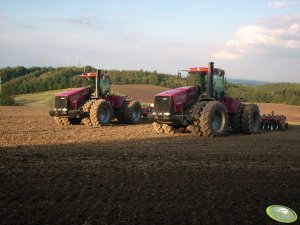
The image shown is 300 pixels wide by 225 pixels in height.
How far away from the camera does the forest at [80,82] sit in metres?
54.0

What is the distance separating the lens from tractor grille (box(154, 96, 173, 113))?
1474 cm

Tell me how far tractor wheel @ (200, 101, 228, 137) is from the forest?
37.7 meters

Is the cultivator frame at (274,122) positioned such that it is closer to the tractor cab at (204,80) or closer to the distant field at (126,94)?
the tractor cab at (204,80)

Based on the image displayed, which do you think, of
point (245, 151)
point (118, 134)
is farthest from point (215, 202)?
point (118, 134)

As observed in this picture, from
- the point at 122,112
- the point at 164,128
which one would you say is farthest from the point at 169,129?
the point at 122,112

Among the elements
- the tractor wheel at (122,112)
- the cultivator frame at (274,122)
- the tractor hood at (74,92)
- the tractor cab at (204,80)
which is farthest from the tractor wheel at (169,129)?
the cultivator frame at (274,122)

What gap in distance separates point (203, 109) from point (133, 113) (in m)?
7.09

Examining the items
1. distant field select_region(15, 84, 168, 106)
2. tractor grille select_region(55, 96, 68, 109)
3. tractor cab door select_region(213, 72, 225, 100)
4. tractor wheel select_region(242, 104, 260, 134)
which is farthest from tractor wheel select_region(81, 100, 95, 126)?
distant field select_region(15, 84, 168, 106)

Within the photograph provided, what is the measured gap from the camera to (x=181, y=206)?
5844 millimetres

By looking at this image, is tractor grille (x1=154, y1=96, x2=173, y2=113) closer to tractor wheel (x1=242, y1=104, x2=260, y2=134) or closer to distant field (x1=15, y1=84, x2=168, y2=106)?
tractor wheel (x1=242, y1=104, x2=260, y2=134)

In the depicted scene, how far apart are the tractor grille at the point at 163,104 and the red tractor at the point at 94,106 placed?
3870 mm

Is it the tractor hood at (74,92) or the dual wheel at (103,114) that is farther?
the tractor hood at (74,92)

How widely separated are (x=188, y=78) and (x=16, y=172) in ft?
31.2

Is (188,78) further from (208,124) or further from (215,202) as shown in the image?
(215,202)
